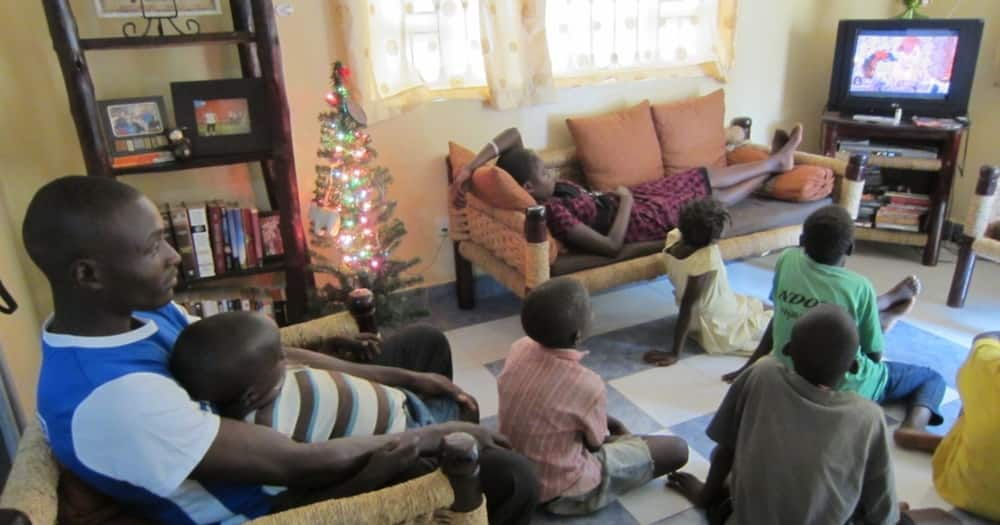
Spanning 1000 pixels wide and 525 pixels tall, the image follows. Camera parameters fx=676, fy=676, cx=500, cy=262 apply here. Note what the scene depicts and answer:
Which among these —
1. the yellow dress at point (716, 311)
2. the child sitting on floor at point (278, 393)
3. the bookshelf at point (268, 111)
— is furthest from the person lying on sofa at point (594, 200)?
the child sitting on floor at point (278, 393)

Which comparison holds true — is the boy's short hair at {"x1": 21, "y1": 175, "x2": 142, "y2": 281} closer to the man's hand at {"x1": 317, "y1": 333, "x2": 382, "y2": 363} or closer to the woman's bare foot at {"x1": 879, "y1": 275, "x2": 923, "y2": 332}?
the man's hand at {"x1": 317, "y1": 333, "x2": 382, "y2": 363}

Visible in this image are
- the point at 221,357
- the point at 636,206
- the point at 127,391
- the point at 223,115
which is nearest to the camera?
the point at 127,391

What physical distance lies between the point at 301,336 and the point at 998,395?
5.68ft

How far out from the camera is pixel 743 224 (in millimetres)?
3168

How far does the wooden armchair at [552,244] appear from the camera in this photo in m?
2.69

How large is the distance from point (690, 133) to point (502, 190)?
4.36ft

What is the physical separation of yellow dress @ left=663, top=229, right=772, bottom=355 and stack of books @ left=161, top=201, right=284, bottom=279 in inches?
63.7

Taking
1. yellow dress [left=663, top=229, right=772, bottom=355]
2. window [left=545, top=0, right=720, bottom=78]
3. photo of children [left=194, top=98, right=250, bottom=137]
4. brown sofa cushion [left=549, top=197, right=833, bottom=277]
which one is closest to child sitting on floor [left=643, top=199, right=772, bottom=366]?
yellow dress [left=663, top=229, right=772, bottom=355]

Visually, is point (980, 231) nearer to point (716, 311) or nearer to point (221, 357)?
point (716, 311)

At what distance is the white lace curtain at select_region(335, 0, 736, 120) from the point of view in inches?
117

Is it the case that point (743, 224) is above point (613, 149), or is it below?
below

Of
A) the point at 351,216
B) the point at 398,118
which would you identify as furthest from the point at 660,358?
the point at 398,118

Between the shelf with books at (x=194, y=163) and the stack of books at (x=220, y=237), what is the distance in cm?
19

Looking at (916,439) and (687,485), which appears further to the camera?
(916,439)
